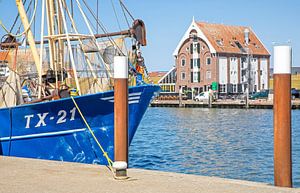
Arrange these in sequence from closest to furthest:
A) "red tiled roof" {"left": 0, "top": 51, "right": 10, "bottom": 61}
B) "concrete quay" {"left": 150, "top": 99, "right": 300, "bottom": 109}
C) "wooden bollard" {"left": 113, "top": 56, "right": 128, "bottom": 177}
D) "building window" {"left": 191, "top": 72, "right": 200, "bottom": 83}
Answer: "wooden bollard" {"left": 113, "top": 56, "right": 128, "bottom": 177}, "red tiled roof" {"left": 0, "top": 51, "right": 10, "bottom": 61}, "concrete quay" {"left": 150, "top": 99, "right": 300, "bottom": 109}, "building window" {"left": 191, "top": 72, "right": 200, "bottom": 83}

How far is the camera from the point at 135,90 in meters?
16.2

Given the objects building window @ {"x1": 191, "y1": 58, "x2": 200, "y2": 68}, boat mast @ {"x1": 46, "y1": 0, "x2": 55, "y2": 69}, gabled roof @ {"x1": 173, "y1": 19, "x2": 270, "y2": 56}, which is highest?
gabled roof @ {"x1": 173, "y1": 19, "x2": 270, "y2": 56}

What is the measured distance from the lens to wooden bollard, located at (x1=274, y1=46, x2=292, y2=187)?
9211 millimetres

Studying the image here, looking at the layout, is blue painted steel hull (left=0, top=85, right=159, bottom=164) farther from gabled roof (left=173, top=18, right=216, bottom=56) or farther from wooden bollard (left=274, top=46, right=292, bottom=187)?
gabled roof (left=173, top=18, right=216, bottom=56)

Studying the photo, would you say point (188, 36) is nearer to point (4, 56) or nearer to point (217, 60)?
point (217, 60)

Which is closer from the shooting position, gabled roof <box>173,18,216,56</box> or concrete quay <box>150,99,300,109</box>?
concrete quay <box>150,99,300,109</box>

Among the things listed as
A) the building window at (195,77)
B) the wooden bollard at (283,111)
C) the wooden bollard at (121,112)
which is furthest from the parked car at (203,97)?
the wooden bollard at (283,111)

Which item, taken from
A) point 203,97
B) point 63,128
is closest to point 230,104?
point 203,97

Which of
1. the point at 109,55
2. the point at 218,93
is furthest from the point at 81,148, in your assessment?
the point at 218,93

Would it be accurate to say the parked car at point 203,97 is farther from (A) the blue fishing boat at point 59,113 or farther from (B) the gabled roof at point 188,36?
(A) the blue fishing boat at point 59,113

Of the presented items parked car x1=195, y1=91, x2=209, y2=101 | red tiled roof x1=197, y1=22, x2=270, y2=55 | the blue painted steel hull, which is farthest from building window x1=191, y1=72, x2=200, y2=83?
the blue painted steel hull

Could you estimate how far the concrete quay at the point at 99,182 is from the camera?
8.73 metres

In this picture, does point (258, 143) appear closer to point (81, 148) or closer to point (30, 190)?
point (81, 148)

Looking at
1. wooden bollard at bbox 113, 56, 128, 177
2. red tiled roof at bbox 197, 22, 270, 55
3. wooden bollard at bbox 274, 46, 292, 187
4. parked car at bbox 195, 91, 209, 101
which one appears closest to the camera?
wooden bollard at bbox 274, 46, 292, 187
